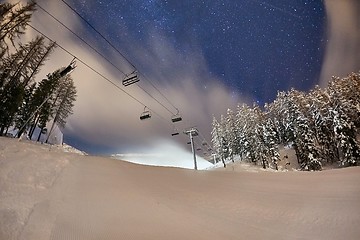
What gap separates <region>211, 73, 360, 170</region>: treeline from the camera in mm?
35625

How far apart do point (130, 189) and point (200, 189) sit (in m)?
2.31

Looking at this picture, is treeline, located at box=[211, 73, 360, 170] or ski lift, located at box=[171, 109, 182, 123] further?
treeline, located at box=[211, 73, 360, 170]

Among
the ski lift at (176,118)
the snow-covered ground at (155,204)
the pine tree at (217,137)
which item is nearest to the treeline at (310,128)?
the pine tree at (217,137)

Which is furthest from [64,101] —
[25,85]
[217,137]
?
[217,137]

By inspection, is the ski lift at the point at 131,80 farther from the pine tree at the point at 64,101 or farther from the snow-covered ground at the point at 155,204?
the pine tree at the point at 64,101

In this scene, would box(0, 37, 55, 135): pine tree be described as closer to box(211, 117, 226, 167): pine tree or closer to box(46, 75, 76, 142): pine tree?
box(46, 75, 76, 142): pine tree

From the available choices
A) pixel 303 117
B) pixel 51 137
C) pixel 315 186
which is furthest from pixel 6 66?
pixel 303 117

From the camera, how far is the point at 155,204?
609 centimetres

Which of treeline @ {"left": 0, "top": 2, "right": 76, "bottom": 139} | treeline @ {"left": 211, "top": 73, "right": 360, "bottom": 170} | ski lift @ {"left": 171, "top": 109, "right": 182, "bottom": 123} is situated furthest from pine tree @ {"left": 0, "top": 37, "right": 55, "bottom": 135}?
treeline @ {"left": 211, "top": 73, "right": 360, "bottom": 170}

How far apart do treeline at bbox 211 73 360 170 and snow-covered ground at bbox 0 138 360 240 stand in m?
33.9

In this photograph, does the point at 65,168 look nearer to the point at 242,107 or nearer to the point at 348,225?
the point at 348,225

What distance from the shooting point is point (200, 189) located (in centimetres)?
765

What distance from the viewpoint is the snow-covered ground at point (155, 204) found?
4797 mm

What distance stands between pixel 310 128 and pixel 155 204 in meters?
43.8
